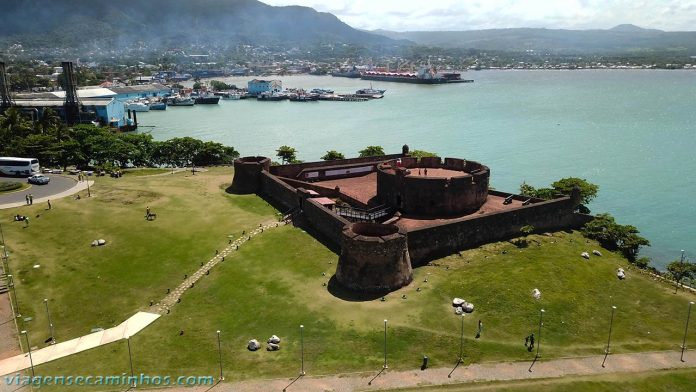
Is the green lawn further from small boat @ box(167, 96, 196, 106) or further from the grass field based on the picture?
small boat @ box(167, 96, 196, 106)

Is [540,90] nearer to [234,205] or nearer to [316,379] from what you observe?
[234,205]

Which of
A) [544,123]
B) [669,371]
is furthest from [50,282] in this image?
[544,123]

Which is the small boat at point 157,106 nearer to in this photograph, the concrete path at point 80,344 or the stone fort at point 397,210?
the stone fort at point 397,210

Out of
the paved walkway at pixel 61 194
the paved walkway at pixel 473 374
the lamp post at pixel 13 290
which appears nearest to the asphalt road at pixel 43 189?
the paved walkway at pixel 61 194

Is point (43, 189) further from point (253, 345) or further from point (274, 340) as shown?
point (274, 340)

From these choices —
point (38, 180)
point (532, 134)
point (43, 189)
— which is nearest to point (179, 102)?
point (532, 134)

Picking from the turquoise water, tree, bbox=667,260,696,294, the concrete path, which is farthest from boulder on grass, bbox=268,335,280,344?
the turquoise water
